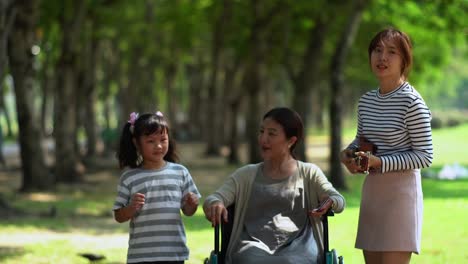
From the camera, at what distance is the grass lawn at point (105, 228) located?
33.1 feet

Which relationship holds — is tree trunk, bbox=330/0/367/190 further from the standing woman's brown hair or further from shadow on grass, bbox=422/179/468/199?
the standing woman's brown hair

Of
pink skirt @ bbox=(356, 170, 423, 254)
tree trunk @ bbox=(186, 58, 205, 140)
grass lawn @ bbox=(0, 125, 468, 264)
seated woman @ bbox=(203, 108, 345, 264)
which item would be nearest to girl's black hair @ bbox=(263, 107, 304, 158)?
seated woman @ bbox=(203, 108, 345, 264)

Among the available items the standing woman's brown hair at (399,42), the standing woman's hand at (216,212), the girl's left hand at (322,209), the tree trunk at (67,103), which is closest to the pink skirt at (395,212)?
the girl's left hand at (322,209)

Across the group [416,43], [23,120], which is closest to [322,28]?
[23,120]

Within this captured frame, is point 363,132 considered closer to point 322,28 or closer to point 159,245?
point 159,245

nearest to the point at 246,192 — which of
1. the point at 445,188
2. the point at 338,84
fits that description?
the point at 338,84

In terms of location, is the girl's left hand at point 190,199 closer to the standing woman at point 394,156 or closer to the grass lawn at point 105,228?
the standing woman at point 394,156

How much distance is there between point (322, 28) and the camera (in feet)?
80.4

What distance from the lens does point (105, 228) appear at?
1331 centimetres

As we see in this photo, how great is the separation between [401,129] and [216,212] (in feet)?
3.75

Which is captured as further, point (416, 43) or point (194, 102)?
point (194, 102)

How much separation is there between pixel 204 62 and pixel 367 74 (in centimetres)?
723

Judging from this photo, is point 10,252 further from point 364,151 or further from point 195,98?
point 195,98

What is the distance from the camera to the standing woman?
5.05 metres
